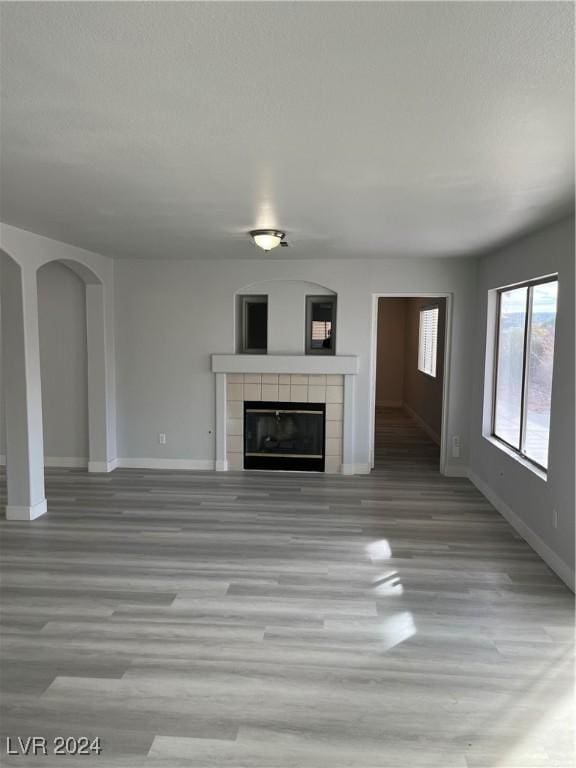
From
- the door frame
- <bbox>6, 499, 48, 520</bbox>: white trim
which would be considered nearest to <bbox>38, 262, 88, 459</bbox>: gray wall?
<bbox>6, 499, 48, 520</bbox>: white trim

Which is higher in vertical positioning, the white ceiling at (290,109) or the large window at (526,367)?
the white ceiling at (290,109)

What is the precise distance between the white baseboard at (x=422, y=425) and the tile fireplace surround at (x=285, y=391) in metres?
2.41

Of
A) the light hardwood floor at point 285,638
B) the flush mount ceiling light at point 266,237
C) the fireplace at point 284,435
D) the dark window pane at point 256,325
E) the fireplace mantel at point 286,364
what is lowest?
the light hardwood floor at point 285,638

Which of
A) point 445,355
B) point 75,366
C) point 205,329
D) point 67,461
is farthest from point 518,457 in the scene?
point 67,461

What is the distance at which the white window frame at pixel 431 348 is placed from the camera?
8992 mm

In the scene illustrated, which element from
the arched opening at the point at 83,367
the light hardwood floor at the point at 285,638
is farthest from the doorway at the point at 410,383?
the arched opening at the point at 83,367

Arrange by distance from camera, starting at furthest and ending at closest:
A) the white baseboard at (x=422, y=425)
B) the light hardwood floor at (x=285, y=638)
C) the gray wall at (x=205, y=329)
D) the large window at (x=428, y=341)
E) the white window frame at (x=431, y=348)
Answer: the large window at (x=428, y=341) → the white window frame at (x=431, y=348) → the white baseboard at (x=422, y=425) → the gray wall at (x=205, y=329) → the light hardwood floor at (x=285, y=638)

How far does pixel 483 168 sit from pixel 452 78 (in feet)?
3.53

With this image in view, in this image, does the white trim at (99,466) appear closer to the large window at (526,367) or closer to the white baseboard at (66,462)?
the white baseboard at (66,462)

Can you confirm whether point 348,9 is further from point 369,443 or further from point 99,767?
point 369,443

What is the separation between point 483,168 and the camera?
106 inches

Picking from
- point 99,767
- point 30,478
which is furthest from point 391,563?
point 30,478

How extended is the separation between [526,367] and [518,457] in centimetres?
81

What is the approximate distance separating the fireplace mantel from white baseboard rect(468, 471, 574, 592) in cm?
198
